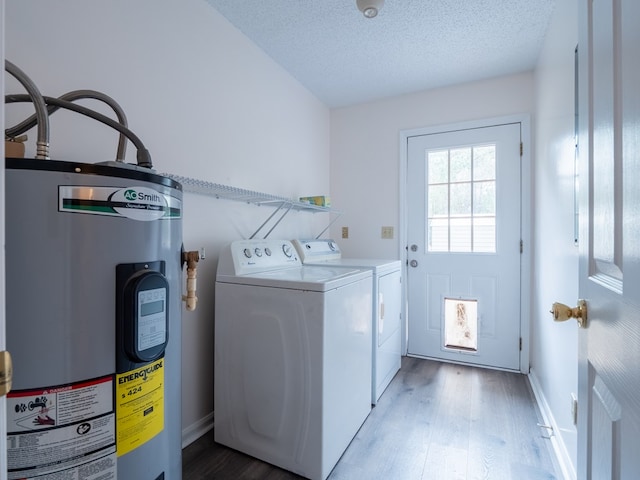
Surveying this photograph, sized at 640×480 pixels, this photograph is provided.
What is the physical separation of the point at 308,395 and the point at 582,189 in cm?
123

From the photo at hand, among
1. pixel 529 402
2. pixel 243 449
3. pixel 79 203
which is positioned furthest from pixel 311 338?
pixel 529 402

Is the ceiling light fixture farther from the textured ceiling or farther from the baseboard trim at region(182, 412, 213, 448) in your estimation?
the baseboard trim at region(182, 412, 213, 448)

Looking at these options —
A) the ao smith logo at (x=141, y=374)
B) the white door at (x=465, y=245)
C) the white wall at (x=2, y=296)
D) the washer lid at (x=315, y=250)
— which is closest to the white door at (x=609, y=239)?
the white wall at (x=2, y=296)

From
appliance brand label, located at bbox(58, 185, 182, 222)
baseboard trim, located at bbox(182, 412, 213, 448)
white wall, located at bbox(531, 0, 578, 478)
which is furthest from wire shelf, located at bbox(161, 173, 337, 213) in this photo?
white wall, located at bbox(531, 0, 578, 478)

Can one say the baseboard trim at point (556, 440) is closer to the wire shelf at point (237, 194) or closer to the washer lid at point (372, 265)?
the washer lid at point (372, 265)

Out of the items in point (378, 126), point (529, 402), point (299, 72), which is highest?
point (299, 72)

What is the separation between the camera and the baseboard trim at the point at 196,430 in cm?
163

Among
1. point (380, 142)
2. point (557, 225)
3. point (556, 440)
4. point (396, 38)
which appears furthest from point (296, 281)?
point (380, 142)

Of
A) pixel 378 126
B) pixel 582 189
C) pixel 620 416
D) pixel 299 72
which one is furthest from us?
pixel 378 126

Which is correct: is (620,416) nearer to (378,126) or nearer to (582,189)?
(582,189)

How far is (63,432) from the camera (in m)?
0.66

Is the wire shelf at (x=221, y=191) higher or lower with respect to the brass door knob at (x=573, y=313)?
higher

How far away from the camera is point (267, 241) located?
198cm

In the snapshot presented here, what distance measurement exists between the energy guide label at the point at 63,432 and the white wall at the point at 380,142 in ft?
8.26
